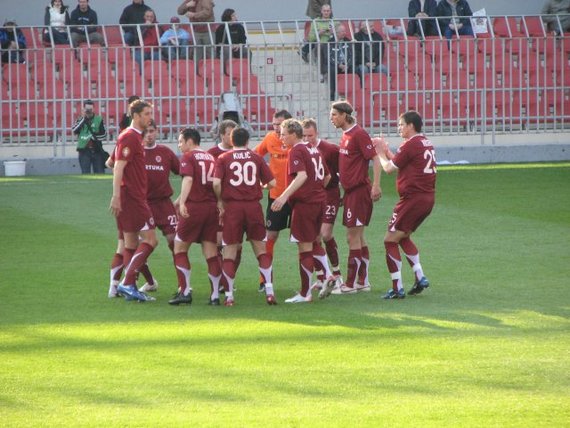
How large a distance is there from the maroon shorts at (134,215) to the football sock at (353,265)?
183 cm

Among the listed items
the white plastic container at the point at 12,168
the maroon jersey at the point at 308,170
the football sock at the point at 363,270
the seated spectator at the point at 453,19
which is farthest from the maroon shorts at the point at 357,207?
the seated spectator at the point at 453,19

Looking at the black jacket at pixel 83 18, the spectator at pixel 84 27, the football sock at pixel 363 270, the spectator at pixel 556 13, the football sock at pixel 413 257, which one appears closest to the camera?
the football sock at pixel 413 257

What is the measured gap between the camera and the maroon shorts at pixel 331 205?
1210cm

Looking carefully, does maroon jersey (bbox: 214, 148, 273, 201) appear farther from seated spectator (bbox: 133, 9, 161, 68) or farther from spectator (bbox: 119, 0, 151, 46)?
spectator (bbox: 119, 0, 151, 46)

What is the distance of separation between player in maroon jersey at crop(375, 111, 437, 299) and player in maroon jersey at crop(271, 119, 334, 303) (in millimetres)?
622

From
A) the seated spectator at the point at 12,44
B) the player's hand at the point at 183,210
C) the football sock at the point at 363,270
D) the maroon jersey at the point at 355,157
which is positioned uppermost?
the seated spectator at the point at 12,44

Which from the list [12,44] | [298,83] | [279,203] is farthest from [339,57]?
[279,203]

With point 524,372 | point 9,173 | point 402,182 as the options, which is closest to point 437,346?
point 524,372

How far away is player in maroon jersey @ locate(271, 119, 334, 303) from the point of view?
11141 mm

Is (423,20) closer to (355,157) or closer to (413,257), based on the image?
(355,157)

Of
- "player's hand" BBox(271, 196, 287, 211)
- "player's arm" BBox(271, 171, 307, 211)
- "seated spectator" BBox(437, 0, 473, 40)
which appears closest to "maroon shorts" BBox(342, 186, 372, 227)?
"player's arm" BBox(271, 171, 307, 211)

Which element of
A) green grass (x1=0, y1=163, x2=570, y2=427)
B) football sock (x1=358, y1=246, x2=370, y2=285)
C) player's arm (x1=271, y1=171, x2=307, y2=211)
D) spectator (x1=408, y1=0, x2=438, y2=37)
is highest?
spectator (x1=408, y1=0, x2=438, y2=37)

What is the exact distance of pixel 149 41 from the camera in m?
25.1

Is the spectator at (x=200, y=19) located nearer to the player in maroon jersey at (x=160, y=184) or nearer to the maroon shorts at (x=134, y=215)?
the player in maroon jersey at (x=160, y=184)
